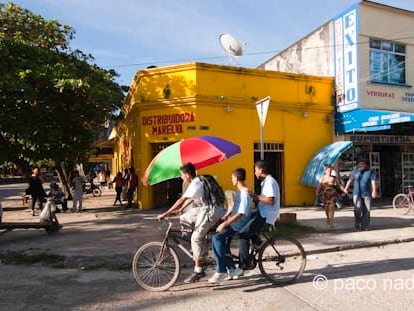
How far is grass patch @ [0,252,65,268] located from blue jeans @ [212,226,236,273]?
10.9 ft

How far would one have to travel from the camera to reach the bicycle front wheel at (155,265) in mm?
6199

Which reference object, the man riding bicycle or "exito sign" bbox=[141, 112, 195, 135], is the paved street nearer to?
the man riding bicycle

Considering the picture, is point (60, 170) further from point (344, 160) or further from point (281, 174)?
point (344, 160)

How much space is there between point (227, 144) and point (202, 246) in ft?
7.61

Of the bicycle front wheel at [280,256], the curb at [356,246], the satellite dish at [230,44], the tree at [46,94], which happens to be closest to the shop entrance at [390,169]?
the satellite dish at [230,44]

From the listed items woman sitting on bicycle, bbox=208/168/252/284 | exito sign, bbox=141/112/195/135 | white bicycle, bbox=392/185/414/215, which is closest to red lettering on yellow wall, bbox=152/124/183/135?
exito sign, bbox=141/112/195/135

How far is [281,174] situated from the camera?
55.3ft

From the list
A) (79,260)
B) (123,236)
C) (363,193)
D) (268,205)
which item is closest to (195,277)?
(268,205)

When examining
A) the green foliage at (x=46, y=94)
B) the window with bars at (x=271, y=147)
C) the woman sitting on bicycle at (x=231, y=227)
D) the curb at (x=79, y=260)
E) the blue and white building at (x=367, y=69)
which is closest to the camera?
the woman sitting on bicycle at (x=231, y=227)

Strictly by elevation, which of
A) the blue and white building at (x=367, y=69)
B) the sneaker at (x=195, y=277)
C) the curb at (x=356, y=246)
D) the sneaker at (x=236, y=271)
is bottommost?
the curb at (x=356, y=246)

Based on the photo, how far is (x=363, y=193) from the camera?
10.8 meters

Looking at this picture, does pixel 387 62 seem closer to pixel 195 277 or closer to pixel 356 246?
pixel 356 246

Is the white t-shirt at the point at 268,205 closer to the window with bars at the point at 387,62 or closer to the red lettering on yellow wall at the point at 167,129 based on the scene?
the red lettering on yellow wall at the point at 167,129

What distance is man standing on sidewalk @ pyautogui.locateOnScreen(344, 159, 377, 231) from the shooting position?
1080 centimetres
